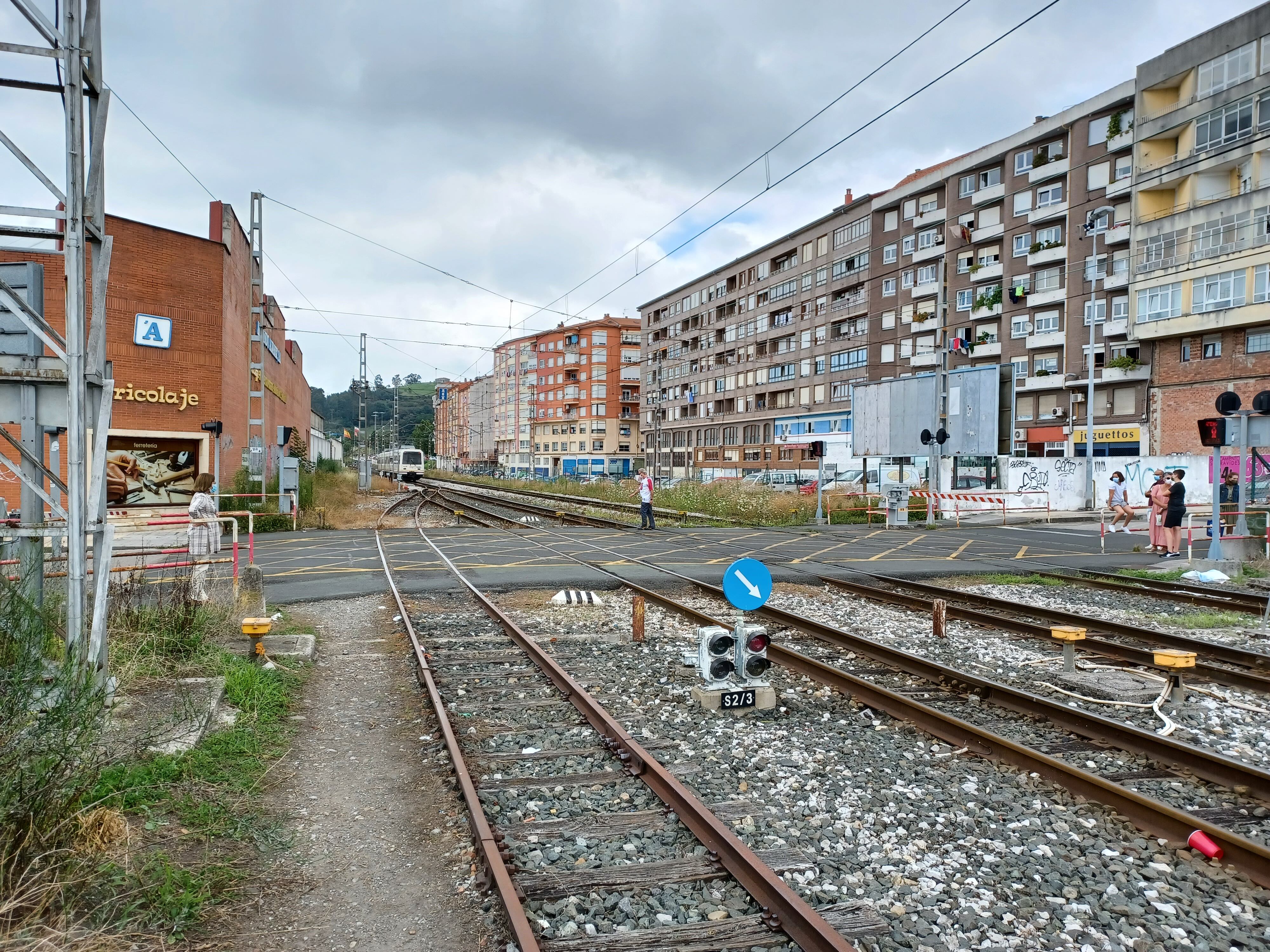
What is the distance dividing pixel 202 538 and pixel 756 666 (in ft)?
A: 31.9

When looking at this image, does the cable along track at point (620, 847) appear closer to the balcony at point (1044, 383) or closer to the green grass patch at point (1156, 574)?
the green grass patch at point (1156, 574)

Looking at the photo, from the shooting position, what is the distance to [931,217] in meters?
57.7

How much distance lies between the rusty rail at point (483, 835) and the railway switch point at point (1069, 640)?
5.82m

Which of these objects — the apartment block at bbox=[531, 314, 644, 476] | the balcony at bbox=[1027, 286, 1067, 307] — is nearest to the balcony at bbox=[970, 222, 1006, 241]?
the balcony at bbox=[1027, 286, 1067, 307]

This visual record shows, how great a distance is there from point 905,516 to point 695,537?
854cm

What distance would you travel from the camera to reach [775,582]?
14.9 metres

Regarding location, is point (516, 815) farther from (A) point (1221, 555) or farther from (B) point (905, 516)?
(B) point (905, 516)

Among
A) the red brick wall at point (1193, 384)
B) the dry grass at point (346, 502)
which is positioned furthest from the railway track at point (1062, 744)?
the red brick wall at point (1193, 384)

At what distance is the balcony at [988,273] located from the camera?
53531 millimetres

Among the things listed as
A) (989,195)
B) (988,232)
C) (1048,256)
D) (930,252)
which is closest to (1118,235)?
(1048,256)

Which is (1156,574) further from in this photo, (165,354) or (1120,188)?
(1120,188)

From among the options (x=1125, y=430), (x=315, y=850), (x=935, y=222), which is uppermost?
(x=935, y=222)

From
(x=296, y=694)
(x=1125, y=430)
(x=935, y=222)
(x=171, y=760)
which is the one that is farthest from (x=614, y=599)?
(x=935, y=222)

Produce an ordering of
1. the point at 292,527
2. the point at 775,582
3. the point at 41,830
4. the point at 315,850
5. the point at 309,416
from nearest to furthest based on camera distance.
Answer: the point at 41,830 < the point at 315,850 < the point at 775,582 < the point at 292,527 < the point at 309,416
